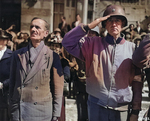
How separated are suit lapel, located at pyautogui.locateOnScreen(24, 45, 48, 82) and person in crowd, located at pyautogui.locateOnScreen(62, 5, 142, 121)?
28cm

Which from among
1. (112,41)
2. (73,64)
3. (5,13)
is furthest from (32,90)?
(5,13)

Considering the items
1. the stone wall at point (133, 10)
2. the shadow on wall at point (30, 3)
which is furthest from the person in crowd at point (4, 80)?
the stone wall at point (133, 10)

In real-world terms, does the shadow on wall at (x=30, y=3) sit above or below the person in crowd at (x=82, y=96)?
above

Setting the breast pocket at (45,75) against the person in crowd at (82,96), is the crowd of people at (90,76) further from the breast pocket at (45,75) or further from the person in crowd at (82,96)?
the person in crowd at (82,96)

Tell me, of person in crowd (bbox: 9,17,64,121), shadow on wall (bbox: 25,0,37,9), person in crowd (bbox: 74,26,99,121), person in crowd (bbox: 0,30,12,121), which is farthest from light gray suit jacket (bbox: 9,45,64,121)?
shadow on wall (bbox: 25,0,37,9)

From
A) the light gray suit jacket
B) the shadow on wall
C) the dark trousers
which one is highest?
the shadow on wall

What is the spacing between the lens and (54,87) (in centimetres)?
276

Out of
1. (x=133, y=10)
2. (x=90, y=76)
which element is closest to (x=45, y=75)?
(x=90, y=76)

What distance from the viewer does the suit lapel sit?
2601 mm

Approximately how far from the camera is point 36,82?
2.61m

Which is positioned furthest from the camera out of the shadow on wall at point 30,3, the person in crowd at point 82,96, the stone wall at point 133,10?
the stone wall at point 133,10

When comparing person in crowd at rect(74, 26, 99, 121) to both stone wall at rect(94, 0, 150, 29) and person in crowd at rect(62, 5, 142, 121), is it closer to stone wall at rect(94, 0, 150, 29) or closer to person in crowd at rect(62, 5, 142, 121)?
person in crowd at rect(62, 5, 142, 121)

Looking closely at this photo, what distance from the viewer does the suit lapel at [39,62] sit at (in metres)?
2.60

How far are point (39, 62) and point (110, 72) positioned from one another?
83cm
